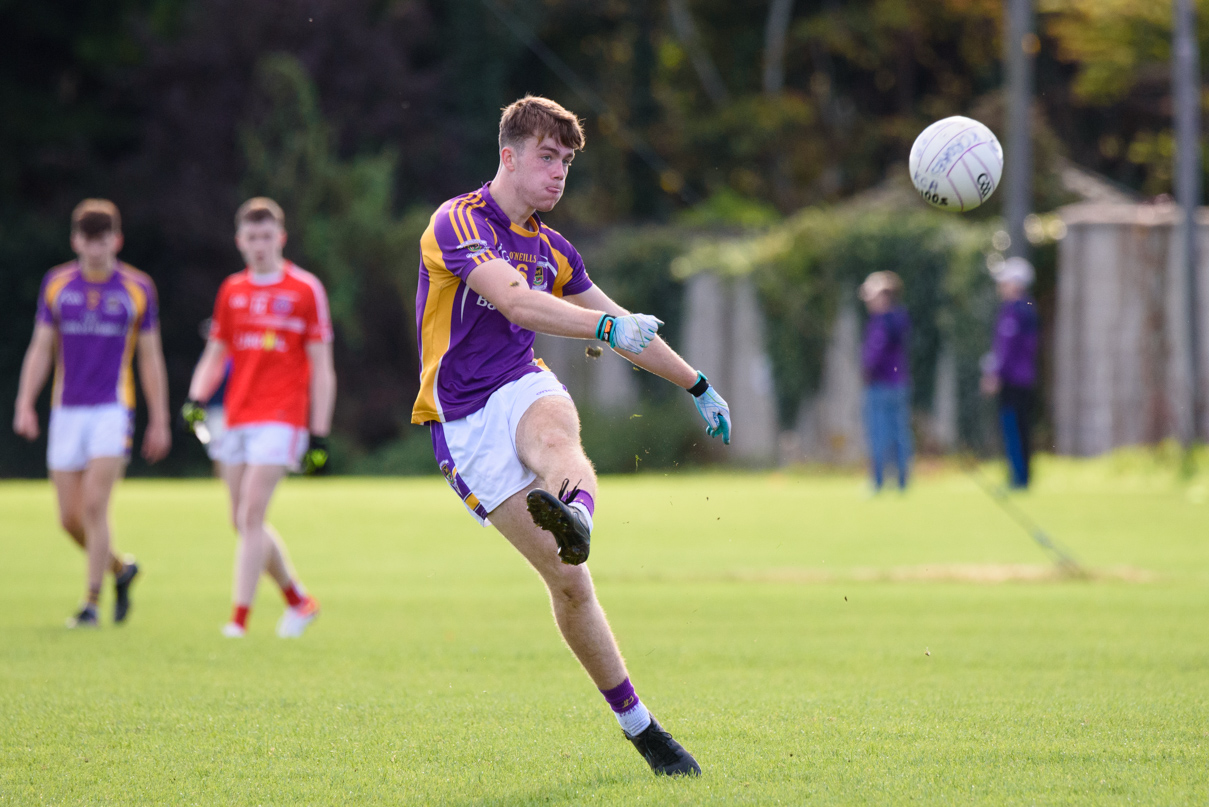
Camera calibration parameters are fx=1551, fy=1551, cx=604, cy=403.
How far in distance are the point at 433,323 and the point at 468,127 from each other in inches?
1166

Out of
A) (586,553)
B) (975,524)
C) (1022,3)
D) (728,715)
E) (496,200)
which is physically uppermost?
(1022,3)

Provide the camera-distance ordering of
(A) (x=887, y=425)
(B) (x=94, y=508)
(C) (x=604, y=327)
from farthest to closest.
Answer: (A) (x=887, y=425) < (B) (x=94, y=508) < (C) (x=604, y=327)

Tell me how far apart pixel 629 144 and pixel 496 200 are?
3096 centimetres

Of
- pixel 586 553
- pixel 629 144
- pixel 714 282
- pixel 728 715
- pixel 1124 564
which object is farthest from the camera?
pixel 629 144

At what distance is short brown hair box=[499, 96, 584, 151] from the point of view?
5.50m

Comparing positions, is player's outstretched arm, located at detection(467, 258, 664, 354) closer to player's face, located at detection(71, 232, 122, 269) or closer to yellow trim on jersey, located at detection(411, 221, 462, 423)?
yellow trim on jersey, located at detection(411, 221, 462, 423)

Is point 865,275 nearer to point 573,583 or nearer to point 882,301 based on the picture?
point 882,301

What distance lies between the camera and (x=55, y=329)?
9516mm

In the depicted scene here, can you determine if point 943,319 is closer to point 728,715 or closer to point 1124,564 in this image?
point 1124,564

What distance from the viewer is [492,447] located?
5.38m

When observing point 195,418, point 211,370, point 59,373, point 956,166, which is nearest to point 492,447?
point 956,166

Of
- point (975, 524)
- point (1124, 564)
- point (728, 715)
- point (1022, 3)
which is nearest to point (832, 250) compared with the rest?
point (1022, 3)

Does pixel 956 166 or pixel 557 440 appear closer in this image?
pixel 557 440

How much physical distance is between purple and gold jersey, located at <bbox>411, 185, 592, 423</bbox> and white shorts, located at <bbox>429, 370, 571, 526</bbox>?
5 cm
